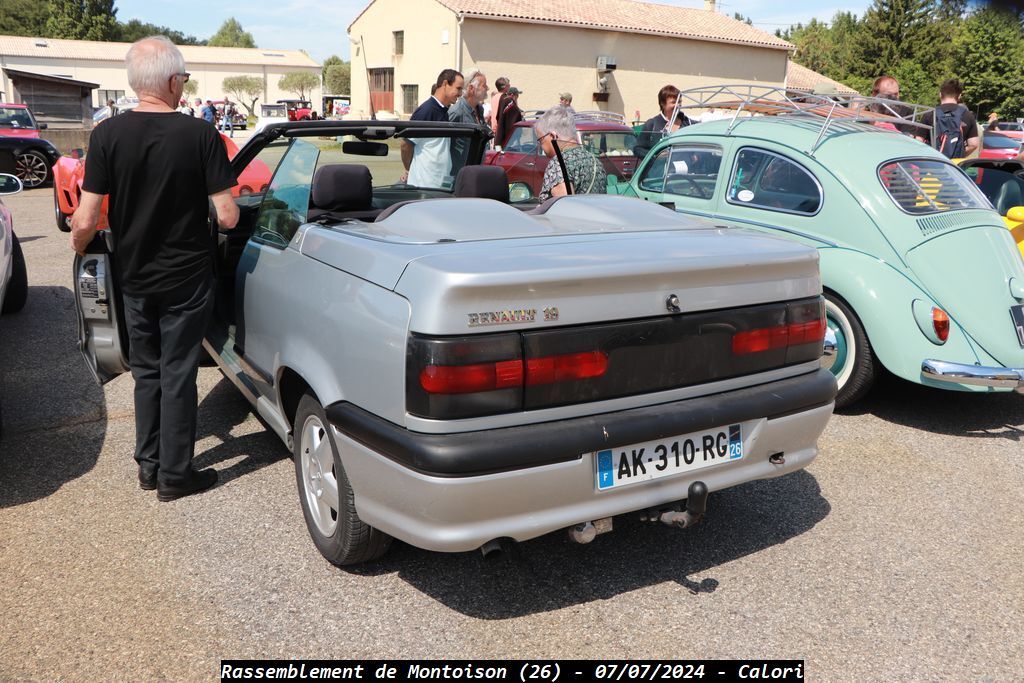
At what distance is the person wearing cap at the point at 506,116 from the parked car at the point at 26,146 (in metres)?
9.75

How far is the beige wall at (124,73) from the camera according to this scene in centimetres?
6744

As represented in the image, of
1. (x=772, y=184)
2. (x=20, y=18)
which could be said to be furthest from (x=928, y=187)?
(x=20, y=18)

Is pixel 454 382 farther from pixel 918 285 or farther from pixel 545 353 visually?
pixel 918 285

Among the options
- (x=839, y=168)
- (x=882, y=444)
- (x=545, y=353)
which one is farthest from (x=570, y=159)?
(x=545, y=353)

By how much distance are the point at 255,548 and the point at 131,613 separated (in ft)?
1.79

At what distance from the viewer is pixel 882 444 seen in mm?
4648

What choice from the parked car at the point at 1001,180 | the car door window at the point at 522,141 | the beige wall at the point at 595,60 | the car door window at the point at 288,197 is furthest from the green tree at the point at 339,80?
the car door window at the point at 288,197

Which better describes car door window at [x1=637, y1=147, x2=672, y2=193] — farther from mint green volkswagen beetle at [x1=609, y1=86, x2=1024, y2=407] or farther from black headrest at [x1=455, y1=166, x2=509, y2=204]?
black headrest at [x1=455, y1=166, x2=509, y2=204]

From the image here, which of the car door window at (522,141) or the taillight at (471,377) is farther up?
the car door window at (522,141)

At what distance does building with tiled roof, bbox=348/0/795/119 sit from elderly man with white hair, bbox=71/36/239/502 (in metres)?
27.5

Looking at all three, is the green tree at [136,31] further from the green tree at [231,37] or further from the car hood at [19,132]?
the car hood at [19,132]

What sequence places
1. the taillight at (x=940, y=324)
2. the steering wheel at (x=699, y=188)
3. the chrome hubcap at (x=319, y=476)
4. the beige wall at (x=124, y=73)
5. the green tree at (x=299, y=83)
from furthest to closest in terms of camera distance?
1. the green tree at (x=299, y=83)
2. the beige wall at (x=124, y=73)
3. the steering wheel at (x=699, y=188)
4. the taillight at (x=940, y=324)
5. the chrome hubcap at (x=319, y=476)

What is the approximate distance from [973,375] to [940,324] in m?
0.32

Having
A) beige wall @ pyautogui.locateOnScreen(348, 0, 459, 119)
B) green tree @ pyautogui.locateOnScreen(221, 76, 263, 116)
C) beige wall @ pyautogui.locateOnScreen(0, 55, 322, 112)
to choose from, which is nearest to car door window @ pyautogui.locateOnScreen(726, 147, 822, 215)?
beige wall @ pyautogui.locateOnScreen(348, 0, 459, 119)
